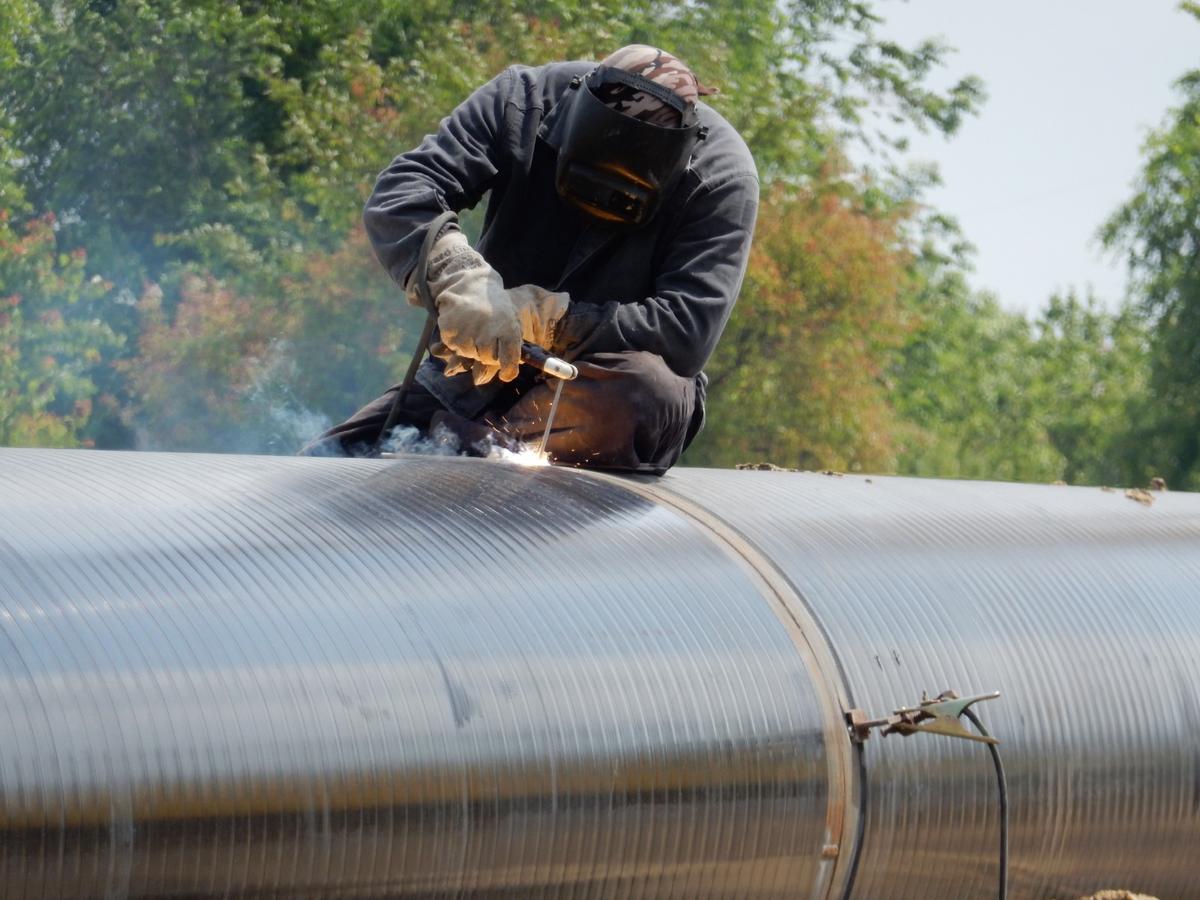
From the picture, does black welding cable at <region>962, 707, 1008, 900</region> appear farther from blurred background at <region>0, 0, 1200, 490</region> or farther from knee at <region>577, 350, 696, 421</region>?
blurred background at <region>0, 0, 1200, 490</region>

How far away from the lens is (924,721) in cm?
285

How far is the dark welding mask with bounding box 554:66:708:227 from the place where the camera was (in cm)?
363

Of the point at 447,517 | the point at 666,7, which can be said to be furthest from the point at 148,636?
the point at 666,7

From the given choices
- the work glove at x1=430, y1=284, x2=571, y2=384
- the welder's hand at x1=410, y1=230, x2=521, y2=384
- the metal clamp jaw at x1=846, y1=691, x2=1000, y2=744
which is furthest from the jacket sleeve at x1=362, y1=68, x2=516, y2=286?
the metal clamp jaw at x1=846, y1=691, x2=1000, y2=744

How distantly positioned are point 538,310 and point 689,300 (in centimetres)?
32

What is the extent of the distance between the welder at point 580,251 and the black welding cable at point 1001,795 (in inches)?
36.9

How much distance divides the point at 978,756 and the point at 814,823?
35 centimetres

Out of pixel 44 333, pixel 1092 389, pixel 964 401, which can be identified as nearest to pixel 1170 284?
pixel 964 401

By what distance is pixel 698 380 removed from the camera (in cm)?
418

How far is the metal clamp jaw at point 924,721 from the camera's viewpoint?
2803mm

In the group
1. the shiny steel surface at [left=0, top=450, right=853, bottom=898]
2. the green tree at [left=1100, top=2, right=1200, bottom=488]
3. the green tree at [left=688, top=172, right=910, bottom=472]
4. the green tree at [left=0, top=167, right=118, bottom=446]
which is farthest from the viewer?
the green tree at [left=1100, top=2, right=1200, bottom=488]

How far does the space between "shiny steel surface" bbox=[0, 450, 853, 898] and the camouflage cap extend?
0.96 m

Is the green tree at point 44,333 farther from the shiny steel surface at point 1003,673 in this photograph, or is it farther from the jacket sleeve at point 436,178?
the shiny steel surface at point 1003,673

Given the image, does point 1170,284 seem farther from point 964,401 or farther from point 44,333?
point 44,333
